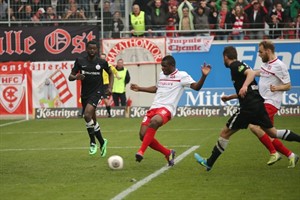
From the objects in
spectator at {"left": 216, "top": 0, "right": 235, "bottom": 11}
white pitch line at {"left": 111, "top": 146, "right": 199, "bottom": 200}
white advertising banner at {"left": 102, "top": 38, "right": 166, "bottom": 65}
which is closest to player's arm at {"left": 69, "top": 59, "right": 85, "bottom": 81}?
white pitch line at {"left": 111, "top": 146, "right": 199, "bottom": 200}

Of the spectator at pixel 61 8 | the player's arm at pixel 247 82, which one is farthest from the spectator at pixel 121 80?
the player's arm at pixel 247 82

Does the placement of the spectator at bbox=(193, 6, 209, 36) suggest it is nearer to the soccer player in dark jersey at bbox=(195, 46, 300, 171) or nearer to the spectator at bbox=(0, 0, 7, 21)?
the spectator at bbox=(0, 0, 7, 21)

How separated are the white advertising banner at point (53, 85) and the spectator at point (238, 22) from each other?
20.0 ft

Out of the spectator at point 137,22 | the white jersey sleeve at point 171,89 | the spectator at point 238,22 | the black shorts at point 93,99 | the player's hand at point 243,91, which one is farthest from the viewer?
the spectator at point 137,22

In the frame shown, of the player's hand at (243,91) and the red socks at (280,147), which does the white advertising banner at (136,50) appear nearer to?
the red socks at (280,147)

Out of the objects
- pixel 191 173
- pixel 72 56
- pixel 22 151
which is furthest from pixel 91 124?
pixel 72 56

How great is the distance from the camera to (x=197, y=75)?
31.1 meters

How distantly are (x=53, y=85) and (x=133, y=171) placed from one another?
56.5 ft

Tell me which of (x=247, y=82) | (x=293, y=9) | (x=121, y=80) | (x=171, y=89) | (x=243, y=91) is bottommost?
(x=121, y=80)

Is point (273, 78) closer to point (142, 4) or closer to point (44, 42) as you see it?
point (44, 42)

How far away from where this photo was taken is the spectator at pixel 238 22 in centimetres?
3030

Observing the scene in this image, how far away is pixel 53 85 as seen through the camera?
30734mm

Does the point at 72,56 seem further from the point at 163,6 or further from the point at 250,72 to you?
the point at 250,72

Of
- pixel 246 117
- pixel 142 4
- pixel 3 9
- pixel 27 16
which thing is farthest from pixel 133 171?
pixel 3 9
